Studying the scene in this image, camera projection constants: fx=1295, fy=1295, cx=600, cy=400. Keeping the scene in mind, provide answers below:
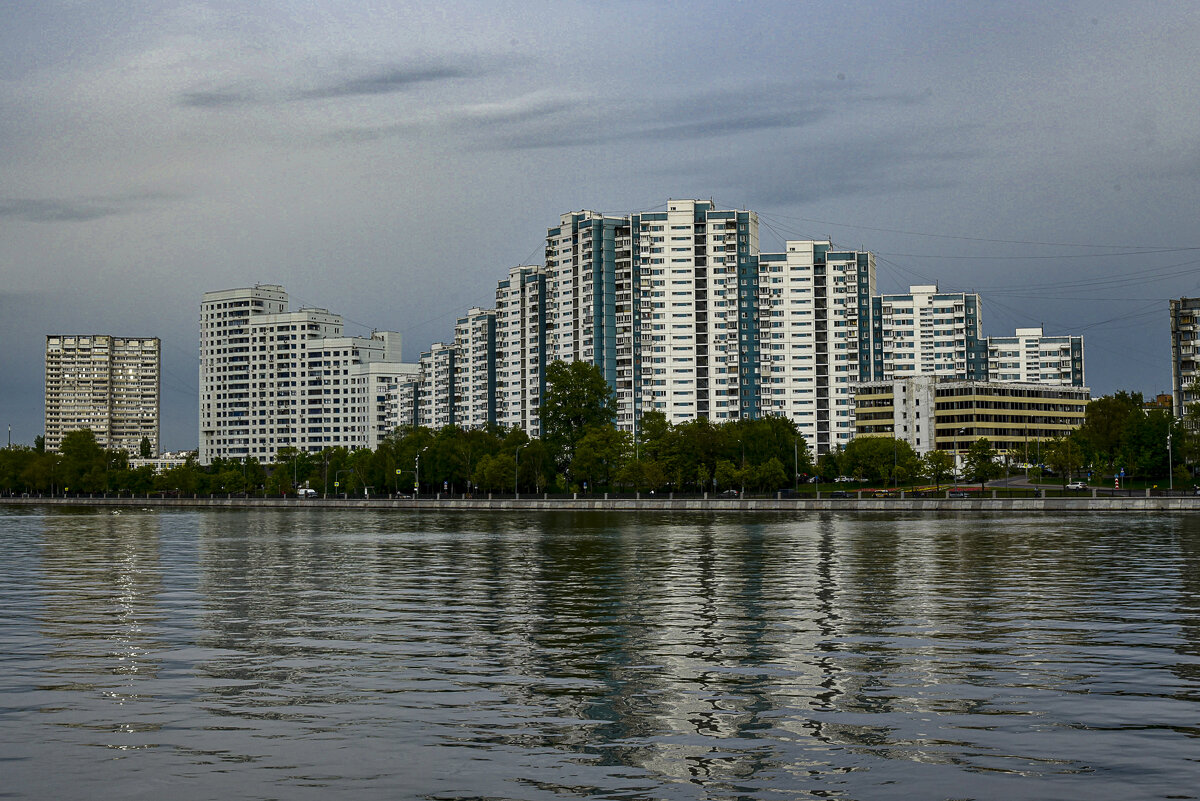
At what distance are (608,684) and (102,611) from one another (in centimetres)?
2176

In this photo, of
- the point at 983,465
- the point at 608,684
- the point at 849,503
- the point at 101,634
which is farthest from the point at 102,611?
the point at 983,465

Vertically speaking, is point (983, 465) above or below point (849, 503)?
above

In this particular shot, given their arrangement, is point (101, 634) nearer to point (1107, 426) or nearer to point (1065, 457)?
point (1065, 457)

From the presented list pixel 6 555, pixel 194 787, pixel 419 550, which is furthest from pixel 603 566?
pixel 194 787

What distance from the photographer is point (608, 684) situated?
2419 centimetres

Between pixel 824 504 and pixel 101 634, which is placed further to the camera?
pixel 824 504

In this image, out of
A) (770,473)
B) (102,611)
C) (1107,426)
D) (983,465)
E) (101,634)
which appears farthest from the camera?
(1107,426)

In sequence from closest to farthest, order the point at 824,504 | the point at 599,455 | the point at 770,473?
1. the point at 824,504
2. the point at 770,473
3. the point at 599,455

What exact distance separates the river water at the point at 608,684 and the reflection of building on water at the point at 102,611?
0.17 meters

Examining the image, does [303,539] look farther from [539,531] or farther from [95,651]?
[95,651]

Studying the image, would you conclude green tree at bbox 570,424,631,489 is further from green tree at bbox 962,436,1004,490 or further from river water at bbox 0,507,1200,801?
river water at bbox 0,507,1200,801

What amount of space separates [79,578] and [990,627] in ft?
126

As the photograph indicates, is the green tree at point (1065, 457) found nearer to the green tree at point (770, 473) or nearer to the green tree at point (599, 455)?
the green tree at point (770, 473)

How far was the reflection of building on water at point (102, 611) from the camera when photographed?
2730 centimetres
